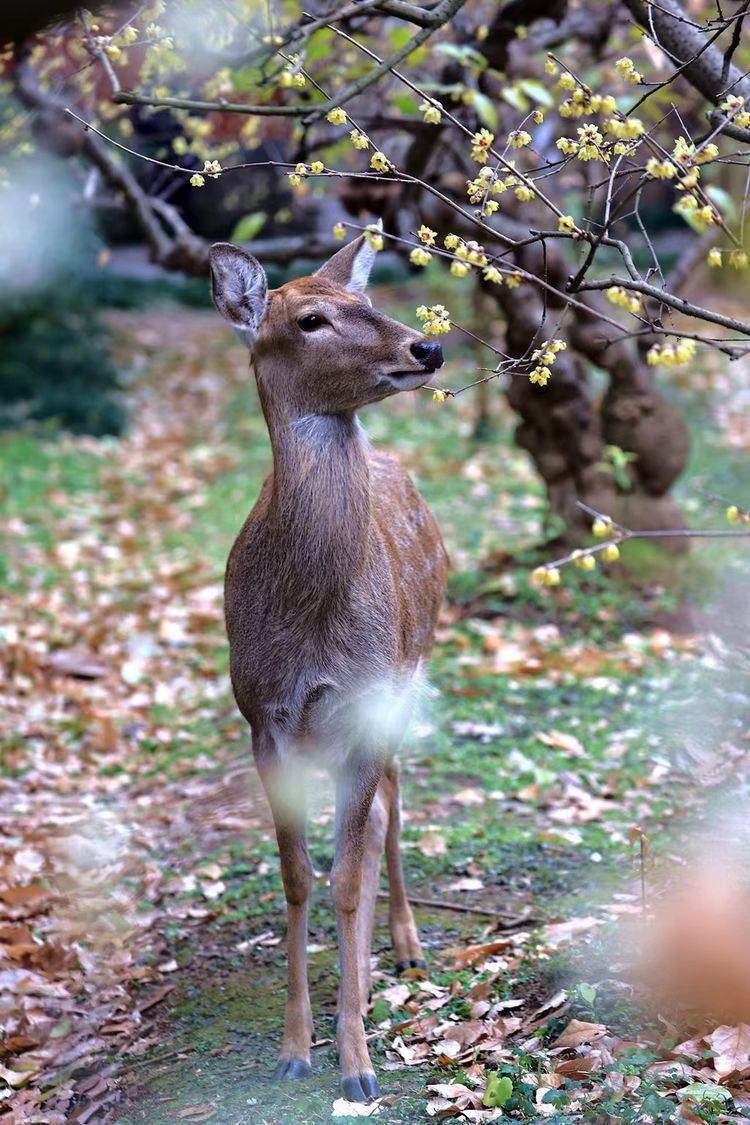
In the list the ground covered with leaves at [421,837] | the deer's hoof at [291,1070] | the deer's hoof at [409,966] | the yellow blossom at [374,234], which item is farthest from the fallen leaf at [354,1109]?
the yellow blossom at [374,234]

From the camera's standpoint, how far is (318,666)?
168 inches

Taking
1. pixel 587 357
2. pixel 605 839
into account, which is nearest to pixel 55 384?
pixel 587 357

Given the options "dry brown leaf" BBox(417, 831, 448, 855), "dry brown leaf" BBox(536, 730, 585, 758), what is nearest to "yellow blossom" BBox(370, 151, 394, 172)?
"dry brown leaf" BBox(417, 831, 448, 855)

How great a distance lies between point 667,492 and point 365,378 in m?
5.74

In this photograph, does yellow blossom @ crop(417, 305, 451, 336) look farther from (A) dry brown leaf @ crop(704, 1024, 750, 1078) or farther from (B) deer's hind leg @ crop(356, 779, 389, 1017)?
(A) dry brown leaf @ crop(704, 1024, 750, 1078)

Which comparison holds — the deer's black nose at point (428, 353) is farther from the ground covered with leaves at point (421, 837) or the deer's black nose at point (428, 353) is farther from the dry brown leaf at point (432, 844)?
the dry brown leaf at point (432, 844)

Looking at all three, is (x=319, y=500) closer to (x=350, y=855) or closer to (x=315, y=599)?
(x=315, y=599)

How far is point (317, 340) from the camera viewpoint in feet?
13.9

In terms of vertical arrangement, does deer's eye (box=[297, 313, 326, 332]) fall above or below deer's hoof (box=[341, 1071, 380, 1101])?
above

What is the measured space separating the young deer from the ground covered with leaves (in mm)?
500

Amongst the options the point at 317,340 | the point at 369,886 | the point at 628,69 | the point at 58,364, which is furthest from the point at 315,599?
the point at 58,364

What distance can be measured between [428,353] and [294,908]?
6.42ft

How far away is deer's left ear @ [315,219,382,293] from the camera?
15.3 ft

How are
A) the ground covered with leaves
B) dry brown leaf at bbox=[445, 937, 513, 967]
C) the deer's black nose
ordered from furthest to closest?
dry brown leaf at bbox=[445, 937, 513, 967] < the ground covered with leaves < the deer's black nose
